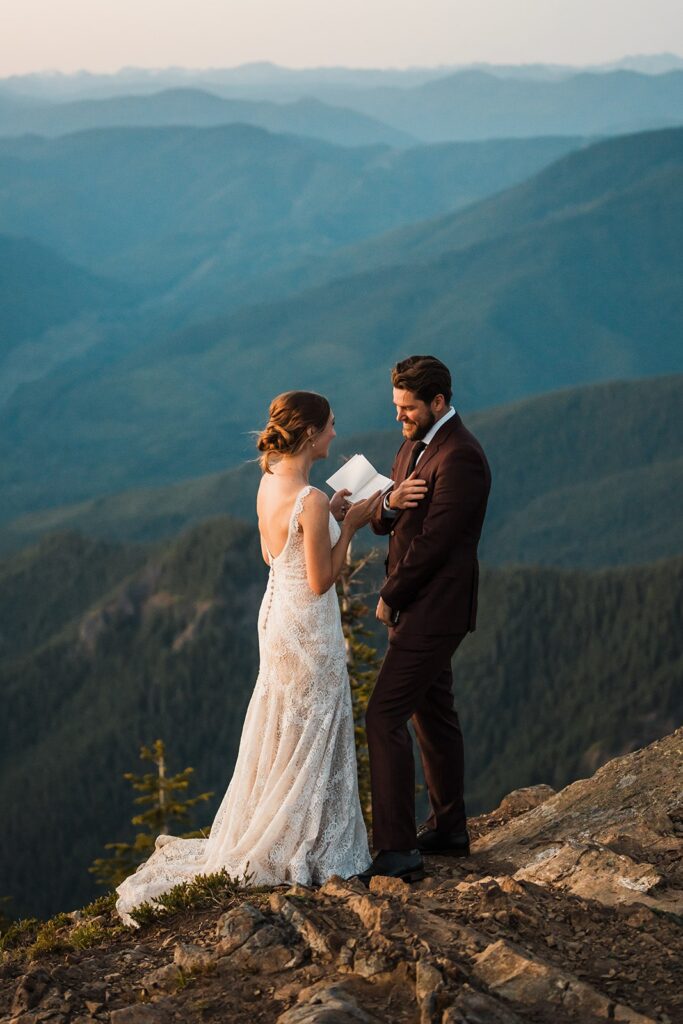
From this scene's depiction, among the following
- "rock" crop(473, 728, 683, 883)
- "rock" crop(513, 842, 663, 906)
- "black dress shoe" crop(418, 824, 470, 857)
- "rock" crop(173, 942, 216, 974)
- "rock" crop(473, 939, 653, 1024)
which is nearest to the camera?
"rock" crop(473, 939, 653, 1024)

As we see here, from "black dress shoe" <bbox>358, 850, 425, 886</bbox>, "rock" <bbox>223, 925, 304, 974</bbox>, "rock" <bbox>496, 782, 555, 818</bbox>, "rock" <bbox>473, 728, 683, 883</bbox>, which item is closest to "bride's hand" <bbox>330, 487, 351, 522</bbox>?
"black dress shoe" <bbox>358, 850, 425, 886</bbox>

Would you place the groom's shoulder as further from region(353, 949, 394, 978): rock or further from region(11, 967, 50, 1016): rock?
region(11, 967, 50, 1016): rock

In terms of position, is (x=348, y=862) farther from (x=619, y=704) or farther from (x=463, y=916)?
(x=619, y=704)

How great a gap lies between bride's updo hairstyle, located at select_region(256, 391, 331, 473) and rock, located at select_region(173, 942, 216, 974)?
10.7ft

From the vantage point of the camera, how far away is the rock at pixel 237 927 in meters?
7.84

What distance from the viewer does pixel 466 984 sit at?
699 centimetres

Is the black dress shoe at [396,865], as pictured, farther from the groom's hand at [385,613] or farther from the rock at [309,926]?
the groom's hand at [385,613]

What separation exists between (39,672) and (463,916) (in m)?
150

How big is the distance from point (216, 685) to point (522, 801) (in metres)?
131

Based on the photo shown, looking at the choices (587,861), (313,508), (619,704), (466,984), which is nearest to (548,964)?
(466,984)

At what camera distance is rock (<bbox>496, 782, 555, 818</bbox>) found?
13.0 metres

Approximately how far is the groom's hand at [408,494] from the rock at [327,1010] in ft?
11.0

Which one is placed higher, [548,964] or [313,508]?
[313,508]

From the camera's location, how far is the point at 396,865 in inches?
371
